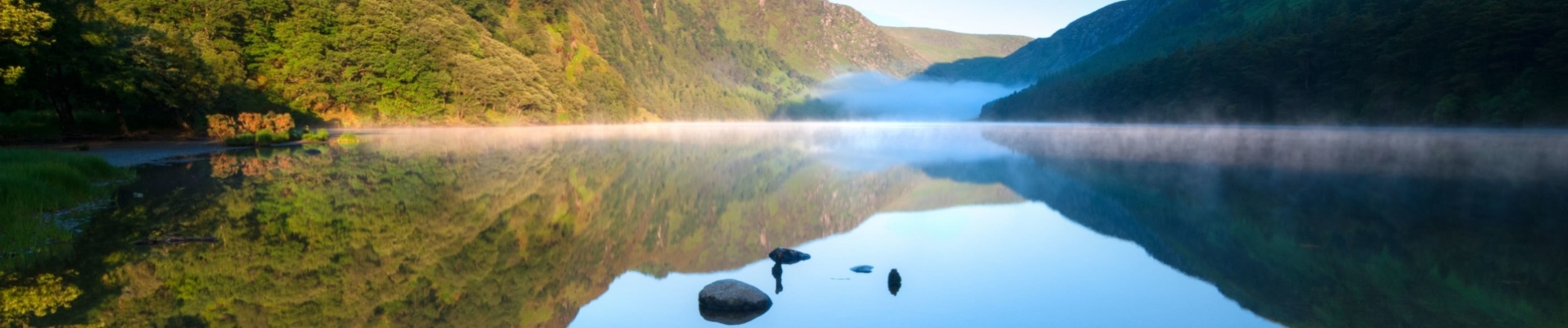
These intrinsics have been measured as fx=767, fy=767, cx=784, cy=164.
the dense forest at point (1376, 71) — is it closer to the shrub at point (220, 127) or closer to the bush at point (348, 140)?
the bush at point (348, 140)

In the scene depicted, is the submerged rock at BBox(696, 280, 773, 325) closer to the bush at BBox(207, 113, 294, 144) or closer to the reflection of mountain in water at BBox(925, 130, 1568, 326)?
the reflection of mountain in water at BBox(925, 130, 1568, 326)

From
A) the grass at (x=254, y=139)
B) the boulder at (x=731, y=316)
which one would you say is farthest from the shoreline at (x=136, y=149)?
the boulder at (x=731, y=316)

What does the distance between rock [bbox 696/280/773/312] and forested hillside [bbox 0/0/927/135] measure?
26.8 meters

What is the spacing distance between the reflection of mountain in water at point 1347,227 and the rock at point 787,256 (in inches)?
197

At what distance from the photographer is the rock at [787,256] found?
10.2 metres

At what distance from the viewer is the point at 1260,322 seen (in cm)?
767

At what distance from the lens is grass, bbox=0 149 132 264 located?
9.98m

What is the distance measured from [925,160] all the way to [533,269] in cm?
2305

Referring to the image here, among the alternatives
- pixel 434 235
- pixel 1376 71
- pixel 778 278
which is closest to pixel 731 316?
pixel 778 278

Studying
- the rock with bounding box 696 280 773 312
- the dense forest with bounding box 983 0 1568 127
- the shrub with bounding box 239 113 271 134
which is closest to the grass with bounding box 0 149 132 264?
the rock with bounding box 696 280 773 312

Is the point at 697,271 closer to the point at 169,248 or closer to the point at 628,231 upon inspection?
the point at 628,231

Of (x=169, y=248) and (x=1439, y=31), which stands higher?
(x=1439, y=31)

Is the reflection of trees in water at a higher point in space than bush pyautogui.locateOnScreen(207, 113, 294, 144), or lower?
lower

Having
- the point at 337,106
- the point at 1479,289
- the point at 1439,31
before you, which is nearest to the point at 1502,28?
the point at 1439,31
